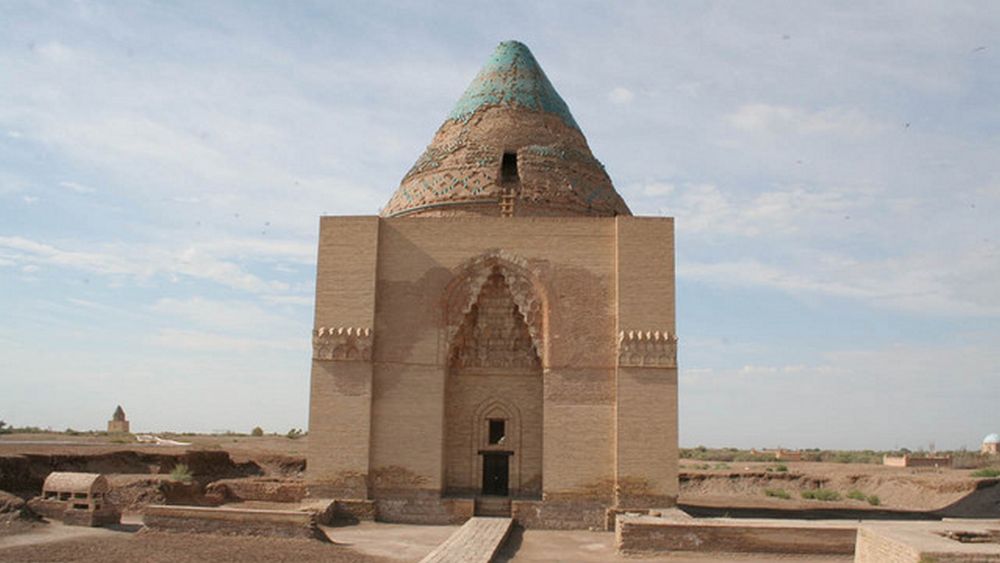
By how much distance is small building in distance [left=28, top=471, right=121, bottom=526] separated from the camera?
12836 millimetres

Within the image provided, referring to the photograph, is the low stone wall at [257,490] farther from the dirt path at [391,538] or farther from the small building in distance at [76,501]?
the small building in distance at [76,501]

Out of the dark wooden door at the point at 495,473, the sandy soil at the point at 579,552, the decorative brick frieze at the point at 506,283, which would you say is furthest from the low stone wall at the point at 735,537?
the decorative brick frieze at the point at 506,283

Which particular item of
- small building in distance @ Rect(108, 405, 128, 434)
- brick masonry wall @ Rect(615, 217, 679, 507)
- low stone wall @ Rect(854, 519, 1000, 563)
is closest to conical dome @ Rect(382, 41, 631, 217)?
brick masonry wall @ Rect(615, 217, 679, 507)

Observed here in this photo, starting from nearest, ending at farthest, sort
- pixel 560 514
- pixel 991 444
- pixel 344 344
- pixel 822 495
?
pixel 560 514
pixel 344 344
pixel 822 495
pixel 991 444

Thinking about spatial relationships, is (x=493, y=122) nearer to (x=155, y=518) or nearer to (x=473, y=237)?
(x=473, y=237)

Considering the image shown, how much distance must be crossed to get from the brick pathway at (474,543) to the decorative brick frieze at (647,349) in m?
3.40

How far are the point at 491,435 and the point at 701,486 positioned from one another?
10349mm

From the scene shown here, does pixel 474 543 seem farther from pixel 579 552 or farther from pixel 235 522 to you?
pixel 235 522

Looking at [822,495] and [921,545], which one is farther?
[822,495]

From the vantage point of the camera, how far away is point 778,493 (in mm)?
22359

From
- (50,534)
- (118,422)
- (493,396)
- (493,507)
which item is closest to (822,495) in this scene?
(493,396)

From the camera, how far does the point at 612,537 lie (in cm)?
1339

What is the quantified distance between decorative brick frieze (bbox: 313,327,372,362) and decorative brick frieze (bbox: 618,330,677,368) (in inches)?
175

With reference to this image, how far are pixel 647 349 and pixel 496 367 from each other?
2973mm
